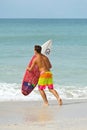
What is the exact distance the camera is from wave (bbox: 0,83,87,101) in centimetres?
1085

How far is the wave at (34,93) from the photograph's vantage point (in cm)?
1085

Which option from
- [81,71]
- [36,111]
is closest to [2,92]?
[36,111]

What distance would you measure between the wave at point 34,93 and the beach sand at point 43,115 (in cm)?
52

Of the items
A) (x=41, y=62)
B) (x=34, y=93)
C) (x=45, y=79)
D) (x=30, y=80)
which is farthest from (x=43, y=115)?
(x=34, y=93)

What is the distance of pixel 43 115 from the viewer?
8734 millimetres

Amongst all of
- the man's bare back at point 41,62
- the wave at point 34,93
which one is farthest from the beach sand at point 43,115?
the man's bare back at point 41,62

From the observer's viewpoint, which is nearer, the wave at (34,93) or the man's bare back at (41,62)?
the man's bare back at (41,62)

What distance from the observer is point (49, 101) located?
10.4 m

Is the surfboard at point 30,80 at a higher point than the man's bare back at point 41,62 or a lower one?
lower

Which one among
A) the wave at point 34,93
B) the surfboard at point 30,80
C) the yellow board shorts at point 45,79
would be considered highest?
the yellow board shorts at point 45,79

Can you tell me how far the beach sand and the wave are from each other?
1.71ft

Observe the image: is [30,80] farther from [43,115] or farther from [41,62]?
[43,115]

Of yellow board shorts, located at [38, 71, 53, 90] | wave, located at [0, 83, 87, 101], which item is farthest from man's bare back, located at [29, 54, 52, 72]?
wave, located at [0, 83, 87, 101]

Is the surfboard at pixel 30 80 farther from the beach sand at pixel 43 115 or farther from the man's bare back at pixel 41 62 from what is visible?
the man's bare back at pixel 41 62
